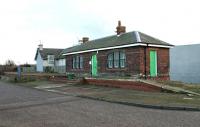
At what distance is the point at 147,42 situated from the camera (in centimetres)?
2639

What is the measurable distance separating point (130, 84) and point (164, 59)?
756cm

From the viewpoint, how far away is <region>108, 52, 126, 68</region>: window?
2811 cm

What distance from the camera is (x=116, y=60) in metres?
28.9

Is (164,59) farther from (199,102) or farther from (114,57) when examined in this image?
(199,102)

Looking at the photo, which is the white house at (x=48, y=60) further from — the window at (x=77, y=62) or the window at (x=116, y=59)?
the window at (x=116, y=59)

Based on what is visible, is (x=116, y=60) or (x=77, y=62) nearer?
(x=116, y=60)

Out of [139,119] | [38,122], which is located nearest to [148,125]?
[139,119]

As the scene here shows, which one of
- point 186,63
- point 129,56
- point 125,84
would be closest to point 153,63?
point 129,56

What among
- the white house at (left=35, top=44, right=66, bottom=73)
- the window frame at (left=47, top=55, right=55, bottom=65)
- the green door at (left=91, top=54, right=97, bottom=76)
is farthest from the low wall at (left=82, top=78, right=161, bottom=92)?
the window frame at (left=47, top=55, right=55, bottom=65)

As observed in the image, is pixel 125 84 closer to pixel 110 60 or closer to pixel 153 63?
pixel 153 63

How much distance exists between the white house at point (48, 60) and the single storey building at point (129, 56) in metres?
23.9

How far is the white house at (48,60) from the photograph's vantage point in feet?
185

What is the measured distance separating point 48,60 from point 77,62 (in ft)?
88.8

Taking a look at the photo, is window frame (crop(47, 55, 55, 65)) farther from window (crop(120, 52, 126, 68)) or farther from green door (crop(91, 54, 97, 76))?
window (crop(120, 52, 126, 68))
